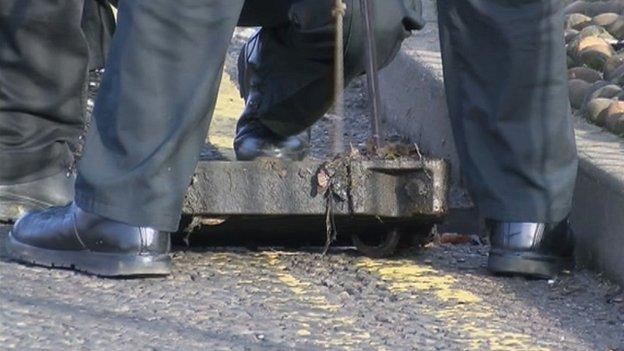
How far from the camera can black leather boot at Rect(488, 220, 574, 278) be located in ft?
11.7

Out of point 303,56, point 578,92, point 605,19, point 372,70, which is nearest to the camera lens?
point 372,70

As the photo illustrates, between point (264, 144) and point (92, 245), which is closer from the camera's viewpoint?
point (92, 245)

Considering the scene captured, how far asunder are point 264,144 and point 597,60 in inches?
55.2

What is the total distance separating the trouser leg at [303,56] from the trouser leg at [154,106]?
1.65 feet

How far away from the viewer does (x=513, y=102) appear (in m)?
3.54

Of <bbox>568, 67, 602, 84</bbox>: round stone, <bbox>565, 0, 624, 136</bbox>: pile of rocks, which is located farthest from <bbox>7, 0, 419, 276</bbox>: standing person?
<bbox>568, 67, 602, 84</bbox>: round stone

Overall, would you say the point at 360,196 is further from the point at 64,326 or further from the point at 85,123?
the point at 85,123

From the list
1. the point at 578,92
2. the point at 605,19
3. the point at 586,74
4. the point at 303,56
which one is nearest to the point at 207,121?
the point at 303,56

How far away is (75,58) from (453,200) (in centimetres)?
122

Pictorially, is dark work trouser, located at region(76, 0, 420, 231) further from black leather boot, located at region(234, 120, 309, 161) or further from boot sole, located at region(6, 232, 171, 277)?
black leather boot, located at region(234, 120, 309, 161)

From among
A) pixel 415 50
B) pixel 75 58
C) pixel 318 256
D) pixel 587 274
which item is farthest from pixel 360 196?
pixel 415 50

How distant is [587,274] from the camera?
146 inches

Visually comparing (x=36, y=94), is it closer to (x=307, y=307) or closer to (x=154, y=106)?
(x=154, y=106)

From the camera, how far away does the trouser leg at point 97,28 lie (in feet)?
15.3
